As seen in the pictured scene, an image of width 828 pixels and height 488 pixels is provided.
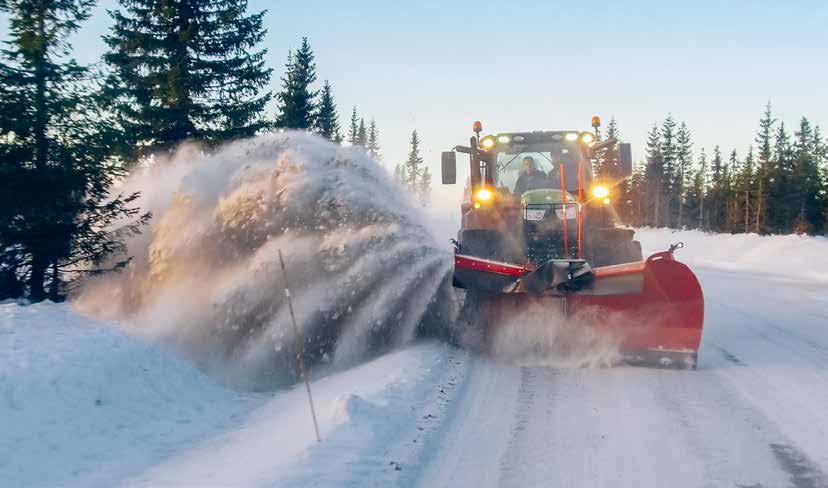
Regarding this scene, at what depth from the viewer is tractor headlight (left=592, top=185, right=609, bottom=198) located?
26.0ft

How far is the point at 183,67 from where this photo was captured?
15578 mm

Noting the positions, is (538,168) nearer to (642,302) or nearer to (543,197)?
(543,197)

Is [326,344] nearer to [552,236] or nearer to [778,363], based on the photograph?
[552,236]

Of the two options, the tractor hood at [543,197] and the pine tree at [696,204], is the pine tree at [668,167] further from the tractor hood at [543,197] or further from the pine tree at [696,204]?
the tractor hood at [543,197]

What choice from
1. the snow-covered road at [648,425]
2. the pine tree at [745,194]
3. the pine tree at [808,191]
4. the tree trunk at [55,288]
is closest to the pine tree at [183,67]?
the tree trunk at [55,288]

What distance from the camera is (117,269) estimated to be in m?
9.53

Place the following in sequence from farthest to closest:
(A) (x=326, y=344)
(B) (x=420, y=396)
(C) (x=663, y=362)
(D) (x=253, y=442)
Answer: (A) (x=326, y=344) → (C) (x=663, y=362) → (B) (x=420, y=396) → (D) (x=253, y=442)

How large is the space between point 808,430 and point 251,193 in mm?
6502

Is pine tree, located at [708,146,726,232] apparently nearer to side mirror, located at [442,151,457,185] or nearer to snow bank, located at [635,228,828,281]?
snow bank, located at [635,228,828,281]

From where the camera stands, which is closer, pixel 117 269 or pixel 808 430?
pixel 808 430

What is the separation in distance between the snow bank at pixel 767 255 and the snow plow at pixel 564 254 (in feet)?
41.8

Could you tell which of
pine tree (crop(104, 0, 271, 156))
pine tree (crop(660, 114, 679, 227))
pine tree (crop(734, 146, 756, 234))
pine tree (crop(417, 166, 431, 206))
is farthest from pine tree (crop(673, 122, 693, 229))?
pine tree (crop(104, 0, 271, 156))

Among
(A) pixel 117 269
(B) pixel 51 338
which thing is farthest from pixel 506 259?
(A) pixel 117 269

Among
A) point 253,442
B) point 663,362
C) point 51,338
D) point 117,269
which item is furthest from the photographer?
point 117,269
